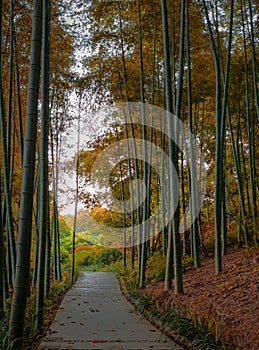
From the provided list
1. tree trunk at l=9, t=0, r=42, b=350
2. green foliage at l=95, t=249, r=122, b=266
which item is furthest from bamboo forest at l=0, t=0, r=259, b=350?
green foliage at l=95, t=249, r=122, b=266

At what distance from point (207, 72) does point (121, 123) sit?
2.94 metres

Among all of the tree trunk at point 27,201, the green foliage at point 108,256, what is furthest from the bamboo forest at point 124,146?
the green foliage at point 108,256

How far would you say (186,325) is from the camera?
3258mm

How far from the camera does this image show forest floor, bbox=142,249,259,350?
2.91 m

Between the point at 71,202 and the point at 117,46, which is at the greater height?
the point at 117,46

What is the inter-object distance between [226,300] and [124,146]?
24.2 ft

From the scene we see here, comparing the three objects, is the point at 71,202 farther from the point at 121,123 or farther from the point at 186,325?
the point at 186,325

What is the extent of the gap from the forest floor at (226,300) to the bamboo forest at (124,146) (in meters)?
0.02

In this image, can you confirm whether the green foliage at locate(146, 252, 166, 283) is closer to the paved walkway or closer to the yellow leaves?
the paved walkway

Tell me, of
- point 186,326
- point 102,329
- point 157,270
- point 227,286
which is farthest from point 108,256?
point 186,326

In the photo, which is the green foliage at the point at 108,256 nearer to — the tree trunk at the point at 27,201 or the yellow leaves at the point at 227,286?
the yellow leaves at the point at 227,286

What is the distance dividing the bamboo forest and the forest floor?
17 mm

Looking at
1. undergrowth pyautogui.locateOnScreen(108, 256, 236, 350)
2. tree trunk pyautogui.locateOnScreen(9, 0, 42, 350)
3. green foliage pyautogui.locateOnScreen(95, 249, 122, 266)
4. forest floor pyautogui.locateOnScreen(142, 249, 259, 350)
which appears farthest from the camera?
green foliage pyautogui.locateOnScreen(95, 249, 122, 266)

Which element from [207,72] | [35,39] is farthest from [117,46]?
[35,39]
